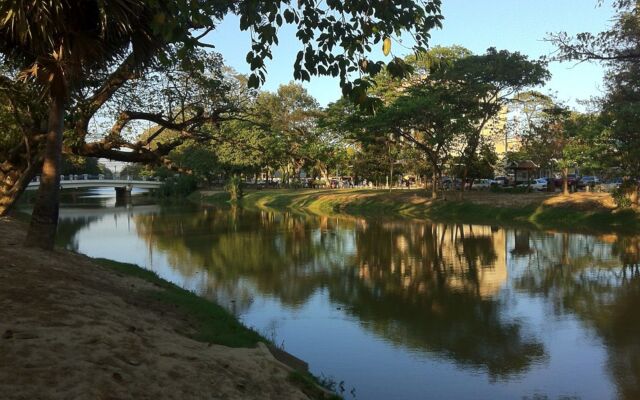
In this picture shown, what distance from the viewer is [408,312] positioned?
12.2 m

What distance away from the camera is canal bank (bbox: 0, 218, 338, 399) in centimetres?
441

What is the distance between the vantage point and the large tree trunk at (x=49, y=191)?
1063 centimetres

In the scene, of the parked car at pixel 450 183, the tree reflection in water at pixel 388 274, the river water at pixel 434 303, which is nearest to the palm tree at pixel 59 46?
the river water at pixel 434 303

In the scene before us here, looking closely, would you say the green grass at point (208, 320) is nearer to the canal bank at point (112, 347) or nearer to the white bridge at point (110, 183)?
the canal bank at point (112, 347)

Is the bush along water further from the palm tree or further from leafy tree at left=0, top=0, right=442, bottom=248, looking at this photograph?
the palm tree

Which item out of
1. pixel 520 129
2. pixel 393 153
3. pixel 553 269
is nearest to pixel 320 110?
pixel 393 153

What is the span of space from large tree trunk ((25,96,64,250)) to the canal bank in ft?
4.23

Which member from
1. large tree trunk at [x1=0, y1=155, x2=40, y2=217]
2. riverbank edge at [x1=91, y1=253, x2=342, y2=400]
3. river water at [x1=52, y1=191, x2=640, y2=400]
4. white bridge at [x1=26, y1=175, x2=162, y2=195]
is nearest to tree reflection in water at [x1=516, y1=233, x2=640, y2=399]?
river water at [x1=52, y1=191, x2=640, y2=400]

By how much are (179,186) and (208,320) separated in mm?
65999

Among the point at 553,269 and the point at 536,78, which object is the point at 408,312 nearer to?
the point at 553,269

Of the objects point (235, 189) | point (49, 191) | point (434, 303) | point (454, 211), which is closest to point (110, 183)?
point (235, 189)

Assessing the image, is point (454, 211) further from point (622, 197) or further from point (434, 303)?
point (434, 303)

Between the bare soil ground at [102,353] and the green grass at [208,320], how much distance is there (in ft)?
1.48

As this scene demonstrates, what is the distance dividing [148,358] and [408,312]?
7746 millimetres
